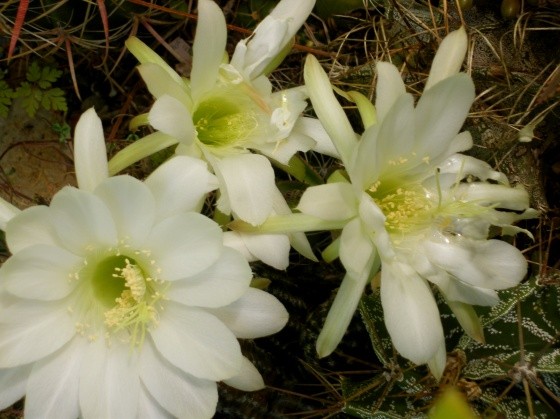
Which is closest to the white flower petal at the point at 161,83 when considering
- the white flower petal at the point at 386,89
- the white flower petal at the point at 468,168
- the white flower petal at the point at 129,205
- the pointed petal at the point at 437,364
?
the white flower petal at the point at 129,205

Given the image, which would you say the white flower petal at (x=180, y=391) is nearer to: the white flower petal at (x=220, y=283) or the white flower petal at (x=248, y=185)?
the white flower petal at (x=220, y=283)

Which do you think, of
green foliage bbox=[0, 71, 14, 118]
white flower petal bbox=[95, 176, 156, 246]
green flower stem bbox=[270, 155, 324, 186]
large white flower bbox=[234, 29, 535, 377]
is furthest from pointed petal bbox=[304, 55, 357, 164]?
green foliage bbox=[0, 71, 14, 118]

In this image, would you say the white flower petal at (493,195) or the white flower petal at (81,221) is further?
the white flower petal at (493,195)

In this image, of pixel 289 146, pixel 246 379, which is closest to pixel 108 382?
pixel 246 379

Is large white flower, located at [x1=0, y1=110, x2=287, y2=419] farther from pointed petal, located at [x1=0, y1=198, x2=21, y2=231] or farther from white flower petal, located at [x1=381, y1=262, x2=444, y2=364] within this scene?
white flower petal, located at [x1=381, y1=262, x2=444, y2=364]

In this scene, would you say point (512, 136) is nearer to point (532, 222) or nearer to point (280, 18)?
point (532, 222)

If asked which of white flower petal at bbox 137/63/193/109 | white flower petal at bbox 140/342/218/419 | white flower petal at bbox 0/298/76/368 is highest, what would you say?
white flower petal at bbox 137/63/193/109
